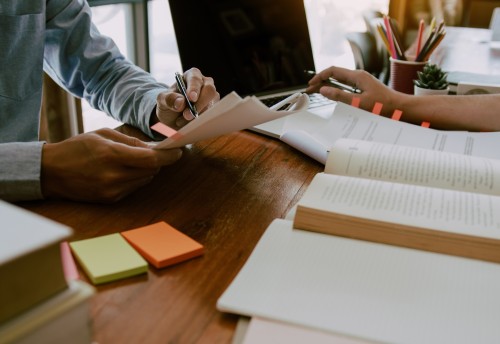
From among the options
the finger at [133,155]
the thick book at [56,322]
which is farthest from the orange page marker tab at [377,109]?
the thick book at [56,322]

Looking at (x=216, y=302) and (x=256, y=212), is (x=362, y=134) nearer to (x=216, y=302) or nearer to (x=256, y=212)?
(x=256, y=212)

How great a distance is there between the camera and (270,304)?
1.60ft

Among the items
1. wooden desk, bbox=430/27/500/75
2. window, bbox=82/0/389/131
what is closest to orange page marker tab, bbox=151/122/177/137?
window, bbox=82/0/389/131

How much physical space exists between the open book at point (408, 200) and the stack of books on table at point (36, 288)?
0.32 meters

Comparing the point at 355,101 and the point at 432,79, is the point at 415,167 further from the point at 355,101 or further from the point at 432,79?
the point at 432,79

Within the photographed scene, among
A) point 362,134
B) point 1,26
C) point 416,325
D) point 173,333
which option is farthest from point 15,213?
point 1,26

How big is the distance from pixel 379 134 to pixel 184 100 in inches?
14.4

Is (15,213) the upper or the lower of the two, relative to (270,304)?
upper

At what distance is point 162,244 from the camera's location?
60 centimetres

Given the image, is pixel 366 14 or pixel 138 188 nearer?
pixel 138 188

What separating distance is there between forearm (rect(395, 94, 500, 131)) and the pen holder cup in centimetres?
24

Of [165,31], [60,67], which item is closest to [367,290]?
[60,67]

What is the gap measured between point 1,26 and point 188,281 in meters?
0.80

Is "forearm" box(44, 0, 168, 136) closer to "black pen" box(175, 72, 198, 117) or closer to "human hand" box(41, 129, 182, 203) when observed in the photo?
"black pen" box(175, 72, 198, 117)
